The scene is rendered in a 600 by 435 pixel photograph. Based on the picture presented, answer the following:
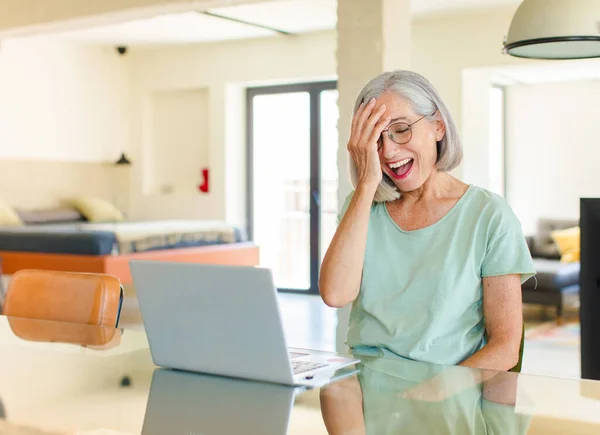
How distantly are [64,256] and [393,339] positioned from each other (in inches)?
205

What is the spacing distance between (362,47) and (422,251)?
3035 mm

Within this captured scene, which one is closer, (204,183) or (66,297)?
(66,297)

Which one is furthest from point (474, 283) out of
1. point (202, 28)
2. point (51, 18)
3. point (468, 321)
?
point (202, 28)

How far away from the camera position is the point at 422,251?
6.03 ft

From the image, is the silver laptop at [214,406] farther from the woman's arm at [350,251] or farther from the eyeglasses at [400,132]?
the eyeglasses at [400,132]

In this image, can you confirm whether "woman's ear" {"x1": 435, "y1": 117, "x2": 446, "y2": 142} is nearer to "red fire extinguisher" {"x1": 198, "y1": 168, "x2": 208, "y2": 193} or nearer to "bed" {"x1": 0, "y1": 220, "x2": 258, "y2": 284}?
"bed" {"x1": 0, "y1": 220, "x2": 258, "y2": 284}

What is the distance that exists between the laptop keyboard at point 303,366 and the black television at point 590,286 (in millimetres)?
784

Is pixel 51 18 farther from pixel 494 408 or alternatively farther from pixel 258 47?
pixel 494 408

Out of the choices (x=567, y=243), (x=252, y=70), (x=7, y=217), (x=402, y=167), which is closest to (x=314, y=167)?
(x=252, y=70)

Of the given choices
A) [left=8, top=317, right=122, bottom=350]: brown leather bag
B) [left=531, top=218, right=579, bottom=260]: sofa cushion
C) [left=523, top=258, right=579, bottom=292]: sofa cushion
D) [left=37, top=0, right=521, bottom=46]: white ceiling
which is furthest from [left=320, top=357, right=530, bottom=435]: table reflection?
[left=531, top=218, right=579, bottom=260]: sofa cushion

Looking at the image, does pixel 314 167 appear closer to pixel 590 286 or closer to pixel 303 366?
pixel 590 286

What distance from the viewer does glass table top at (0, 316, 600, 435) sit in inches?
50.1

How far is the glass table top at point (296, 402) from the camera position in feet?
4.17

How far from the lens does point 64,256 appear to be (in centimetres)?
656
